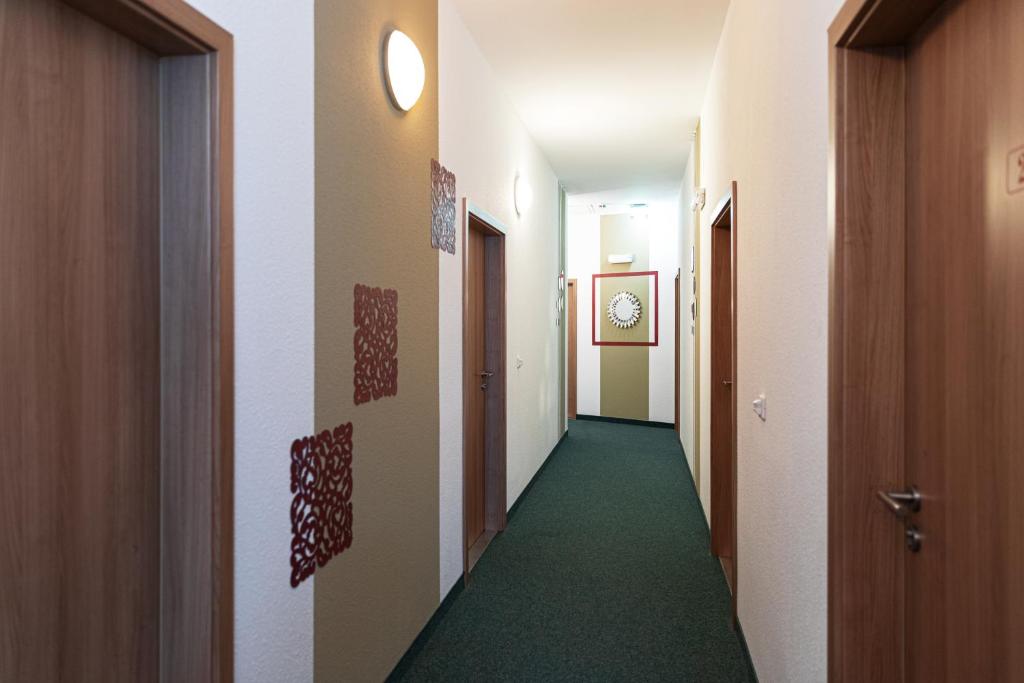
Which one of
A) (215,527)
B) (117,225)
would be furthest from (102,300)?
(215,527)

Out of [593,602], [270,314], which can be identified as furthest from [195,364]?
[593,602]

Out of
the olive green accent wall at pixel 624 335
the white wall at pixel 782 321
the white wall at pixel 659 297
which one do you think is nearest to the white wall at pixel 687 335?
the white wall at pixel 659 297

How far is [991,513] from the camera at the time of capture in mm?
841

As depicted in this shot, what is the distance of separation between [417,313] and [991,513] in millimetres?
1830

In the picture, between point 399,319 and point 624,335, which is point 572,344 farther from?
point 399,319

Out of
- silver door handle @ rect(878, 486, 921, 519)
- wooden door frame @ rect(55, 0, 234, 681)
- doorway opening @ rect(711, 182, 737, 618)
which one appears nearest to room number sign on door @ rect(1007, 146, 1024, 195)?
silver door handle @ rect(878, 486, 921, 519)

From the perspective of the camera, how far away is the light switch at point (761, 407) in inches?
75.9

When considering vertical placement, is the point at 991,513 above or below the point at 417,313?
below

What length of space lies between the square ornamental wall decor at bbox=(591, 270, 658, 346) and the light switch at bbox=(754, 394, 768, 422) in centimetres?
567

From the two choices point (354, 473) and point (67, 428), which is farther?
point (354, 473)

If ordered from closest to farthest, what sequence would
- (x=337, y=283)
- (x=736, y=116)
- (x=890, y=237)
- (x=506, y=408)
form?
(x=890, y=237) → (x=337, y=283) → (x=736, y=116) → (x=506, y=408)

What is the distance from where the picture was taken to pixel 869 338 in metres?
1.13

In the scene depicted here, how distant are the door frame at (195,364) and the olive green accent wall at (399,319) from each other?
1.37 feet

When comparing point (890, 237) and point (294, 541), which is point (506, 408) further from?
point (890, 237)
